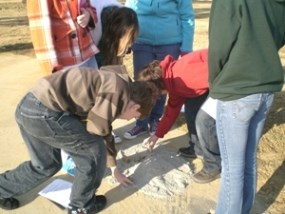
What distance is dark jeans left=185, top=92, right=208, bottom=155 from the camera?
11.0 feet

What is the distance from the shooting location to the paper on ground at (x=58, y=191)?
291 centimetres

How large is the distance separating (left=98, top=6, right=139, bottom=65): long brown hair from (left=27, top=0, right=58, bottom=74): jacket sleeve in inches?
19.5

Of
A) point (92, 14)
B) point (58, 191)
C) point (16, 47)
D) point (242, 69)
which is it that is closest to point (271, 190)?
point (242, 69)

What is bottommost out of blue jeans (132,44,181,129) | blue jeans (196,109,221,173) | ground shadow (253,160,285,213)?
ground shadow (253,160,285,213)

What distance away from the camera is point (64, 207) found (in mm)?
2896

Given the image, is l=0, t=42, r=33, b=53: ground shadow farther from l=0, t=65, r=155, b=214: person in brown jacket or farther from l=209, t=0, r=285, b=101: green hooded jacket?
l=209, t=0, r=285, b=101: green hooded jacket

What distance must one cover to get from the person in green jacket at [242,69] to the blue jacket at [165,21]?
1457 millimetres

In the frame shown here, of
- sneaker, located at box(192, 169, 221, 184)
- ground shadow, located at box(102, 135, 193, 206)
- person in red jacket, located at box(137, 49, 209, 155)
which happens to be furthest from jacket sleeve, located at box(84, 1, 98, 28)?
sneaker, located at box(192, 169, 221, 184)

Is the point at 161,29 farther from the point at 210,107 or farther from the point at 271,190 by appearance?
the point at 271,190

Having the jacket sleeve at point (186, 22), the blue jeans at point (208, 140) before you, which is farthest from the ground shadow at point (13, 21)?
the blue jeans at point (208, 140)

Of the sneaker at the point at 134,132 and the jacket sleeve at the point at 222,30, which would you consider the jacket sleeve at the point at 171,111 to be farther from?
the jacket sleeve at the point at 222,30

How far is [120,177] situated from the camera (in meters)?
3.08

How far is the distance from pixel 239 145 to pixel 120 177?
110cm

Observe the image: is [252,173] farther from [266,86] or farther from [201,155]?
Answer: [201,155]
